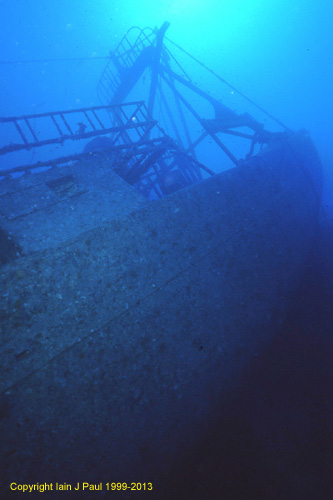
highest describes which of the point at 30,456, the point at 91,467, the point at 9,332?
the point at 9,332

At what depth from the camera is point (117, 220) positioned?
264 cm

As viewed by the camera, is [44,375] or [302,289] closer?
[44,375]

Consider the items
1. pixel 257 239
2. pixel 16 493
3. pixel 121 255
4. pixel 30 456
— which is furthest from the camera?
pixel 257 239

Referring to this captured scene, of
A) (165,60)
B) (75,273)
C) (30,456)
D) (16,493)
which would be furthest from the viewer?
(165,60)

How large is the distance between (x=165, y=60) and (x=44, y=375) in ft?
39.3

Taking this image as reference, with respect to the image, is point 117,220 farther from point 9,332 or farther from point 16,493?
point 16,493

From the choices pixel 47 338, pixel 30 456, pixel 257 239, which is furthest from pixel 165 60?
pixel 30 456

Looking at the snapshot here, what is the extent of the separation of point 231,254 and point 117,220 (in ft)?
6.16

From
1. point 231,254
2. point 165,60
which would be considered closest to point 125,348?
point 231,254

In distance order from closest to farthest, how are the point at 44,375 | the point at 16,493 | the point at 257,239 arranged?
the point at 16,493, the point at 44,375, the point at 257,239

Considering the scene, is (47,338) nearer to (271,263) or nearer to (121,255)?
(121,255)

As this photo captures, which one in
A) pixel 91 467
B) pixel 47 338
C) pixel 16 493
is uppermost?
pixel 47 338

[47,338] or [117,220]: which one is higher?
[117,220]

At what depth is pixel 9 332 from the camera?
1822 mm
